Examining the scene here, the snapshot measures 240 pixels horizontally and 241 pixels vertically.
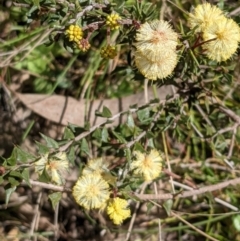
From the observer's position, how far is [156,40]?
5.73 ft

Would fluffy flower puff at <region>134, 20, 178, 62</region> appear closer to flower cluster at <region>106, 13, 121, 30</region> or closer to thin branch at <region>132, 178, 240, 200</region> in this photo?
flower cluster at <region>106, 13, 121, 30</region>

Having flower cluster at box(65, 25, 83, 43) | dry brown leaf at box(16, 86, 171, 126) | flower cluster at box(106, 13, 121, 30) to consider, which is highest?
flower cluster at box(106, 13, 121, 30)

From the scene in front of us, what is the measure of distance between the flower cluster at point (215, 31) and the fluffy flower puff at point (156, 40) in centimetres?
10

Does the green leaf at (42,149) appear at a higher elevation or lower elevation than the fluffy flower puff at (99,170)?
higher

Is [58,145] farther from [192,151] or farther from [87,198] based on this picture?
[192,151]

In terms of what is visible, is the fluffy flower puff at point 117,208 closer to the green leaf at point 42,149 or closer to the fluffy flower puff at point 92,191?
the fluffy flower puff at point 92,191

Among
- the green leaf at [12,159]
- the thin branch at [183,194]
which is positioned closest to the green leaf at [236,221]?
the thin branch at [183,194]

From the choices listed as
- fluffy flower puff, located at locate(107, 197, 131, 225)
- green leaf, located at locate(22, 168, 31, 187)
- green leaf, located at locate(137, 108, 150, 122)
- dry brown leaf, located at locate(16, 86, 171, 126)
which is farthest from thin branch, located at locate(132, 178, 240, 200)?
dry brown leaf, located at locate(16, 86, 171, 126)

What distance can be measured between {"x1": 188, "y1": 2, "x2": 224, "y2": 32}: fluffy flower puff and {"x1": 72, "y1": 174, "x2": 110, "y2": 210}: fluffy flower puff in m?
0.64

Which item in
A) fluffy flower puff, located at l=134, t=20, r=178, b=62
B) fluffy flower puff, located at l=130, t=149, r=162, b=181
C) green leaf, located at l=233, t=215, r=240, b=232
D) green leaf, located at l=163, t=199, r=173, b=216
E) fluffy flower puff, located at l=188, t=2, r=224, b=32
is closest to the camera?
fluffy flower puff, located at l=134, t=20, r=178, b=62

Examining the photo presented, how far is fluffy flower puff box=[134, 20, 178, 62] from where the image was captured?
176 centimetres

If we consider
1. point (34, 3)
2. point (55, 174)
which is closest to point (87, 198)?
point (55, 174)

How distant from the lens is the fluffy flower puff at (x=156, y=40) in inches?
69.2

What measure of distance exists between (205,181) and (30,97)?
43.9 inches
